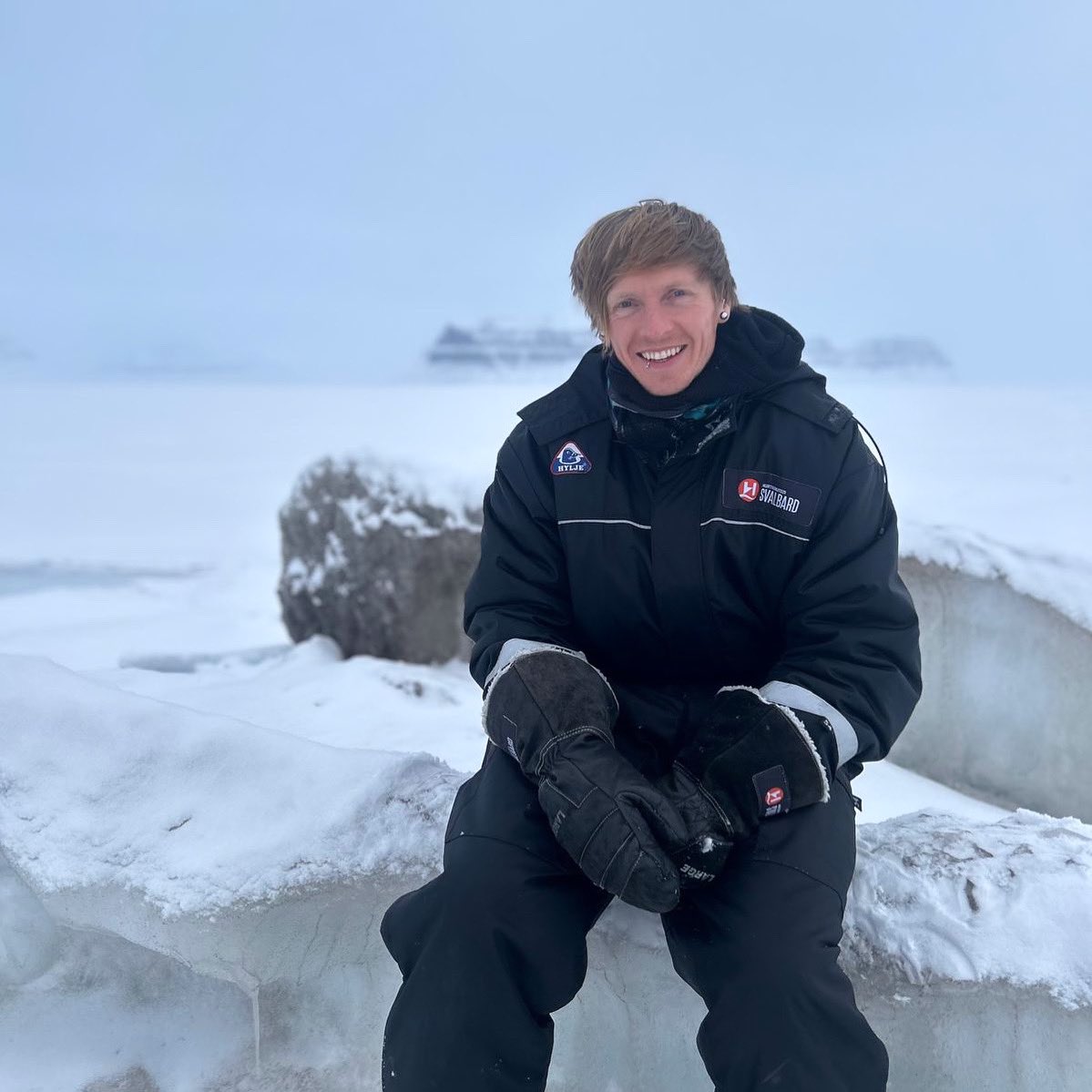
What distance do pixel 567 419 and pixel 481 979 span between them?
84 cm

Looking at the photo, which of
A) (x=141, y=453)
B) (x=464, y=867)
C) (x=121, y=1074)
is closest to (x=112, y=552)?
(x=141, y=453)

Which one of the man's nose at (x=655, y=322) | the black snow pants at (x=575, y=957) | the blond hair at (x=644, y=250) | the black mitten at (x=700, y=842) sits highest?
the blond hair at (x=644, y=250)

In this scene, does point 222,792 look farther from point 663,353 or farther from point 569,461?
point 663,353

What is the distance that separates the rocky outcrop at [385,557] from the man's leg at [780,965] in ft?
9.84

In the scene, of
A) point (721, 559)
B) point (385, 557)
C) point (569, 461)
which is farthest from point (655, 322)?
point (385, 557)

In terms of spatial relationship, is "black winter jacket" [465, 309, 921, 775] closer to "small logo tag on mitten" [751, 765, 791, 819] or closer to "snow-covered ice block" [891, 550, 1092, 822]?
"small logo tag on mitten" [751, 765, 791, 819]

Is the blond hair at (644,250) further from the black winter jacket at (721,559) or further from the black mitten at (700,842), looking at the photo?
the black mitten at (700,842)

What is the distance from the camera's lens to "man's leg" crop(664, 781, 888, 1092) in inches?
48.6

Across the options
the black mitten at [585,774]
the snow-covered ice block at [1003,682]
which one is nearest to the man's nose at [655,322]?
the black mitten at [585,774]

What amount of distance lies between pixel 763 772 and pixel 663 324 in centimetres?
67

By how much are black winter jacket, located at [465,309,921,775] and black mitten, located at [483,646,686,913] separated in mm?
98

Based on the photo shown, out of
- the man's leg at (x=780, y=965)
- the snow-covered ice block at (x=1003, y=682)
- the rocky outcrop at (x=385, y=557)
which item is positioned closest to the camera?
the man's leg at (x=780, y=965)

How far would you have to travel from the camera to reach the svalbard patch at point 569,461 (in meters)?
1.71

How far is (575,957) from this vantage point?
4.61ft
